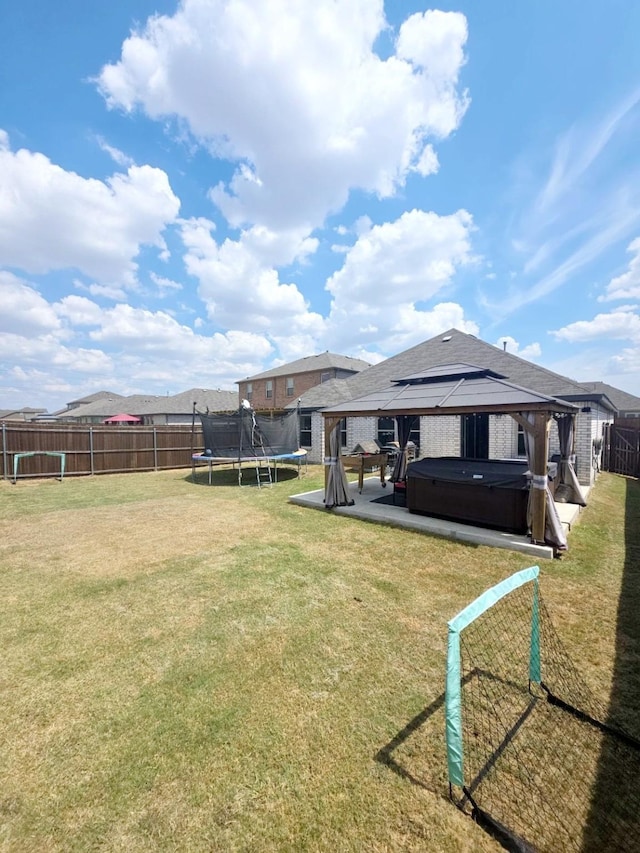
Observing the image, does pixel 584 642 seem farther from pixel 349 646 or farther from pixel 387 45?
pixel 387 45

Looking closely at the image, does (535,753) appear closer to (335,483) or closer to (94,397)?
(335,483)

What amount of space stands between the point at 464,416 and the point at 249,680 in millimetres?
11612

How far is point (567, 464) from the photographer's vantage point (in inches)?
310

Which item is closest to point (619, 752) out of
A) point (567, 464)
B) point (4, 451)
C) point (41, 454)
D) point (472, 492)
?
point (472, 492)

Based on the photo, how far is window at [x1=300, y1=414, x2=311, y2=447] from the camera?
17109 millimetres

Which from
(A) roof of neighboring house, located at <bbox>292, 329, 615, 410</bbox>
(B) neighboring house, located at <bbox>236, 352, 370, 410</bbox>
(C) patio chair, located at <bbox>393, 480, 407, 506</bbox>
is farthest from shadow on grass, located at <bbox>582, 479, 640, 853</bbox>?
(B) neighboring house, located at <bbox>236, 352, 370, 410</bbox>

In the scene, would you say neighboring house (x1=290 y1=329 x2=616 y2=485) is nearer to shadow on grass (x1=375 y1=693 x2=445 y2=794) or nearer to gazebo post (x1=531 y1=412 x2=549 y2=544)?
gazebo post (x1=531 y1=412 x2=549 y2=544)

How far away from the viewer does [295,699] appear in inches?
98.0

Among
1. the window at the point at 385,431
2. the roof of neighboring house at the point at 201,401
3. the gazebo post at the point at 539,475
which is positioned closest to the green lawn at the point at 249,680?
the gazebo post at the point at 539,475

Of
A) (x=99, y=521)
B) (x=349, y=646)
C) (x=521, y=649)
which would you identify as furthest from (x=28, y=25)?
(x=521, y=649)

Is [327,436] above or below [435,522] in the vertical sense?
above

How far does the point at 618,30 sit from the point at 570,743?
11.1 m

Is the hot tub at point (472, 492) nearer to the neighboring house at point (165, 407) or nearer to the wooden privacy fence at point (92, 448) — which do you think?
the wooden privacy fence at point (92, 448)

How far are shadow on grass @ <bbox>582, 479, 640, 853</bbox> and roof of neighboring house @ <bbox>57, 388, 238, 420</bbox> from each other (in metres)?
34.6
